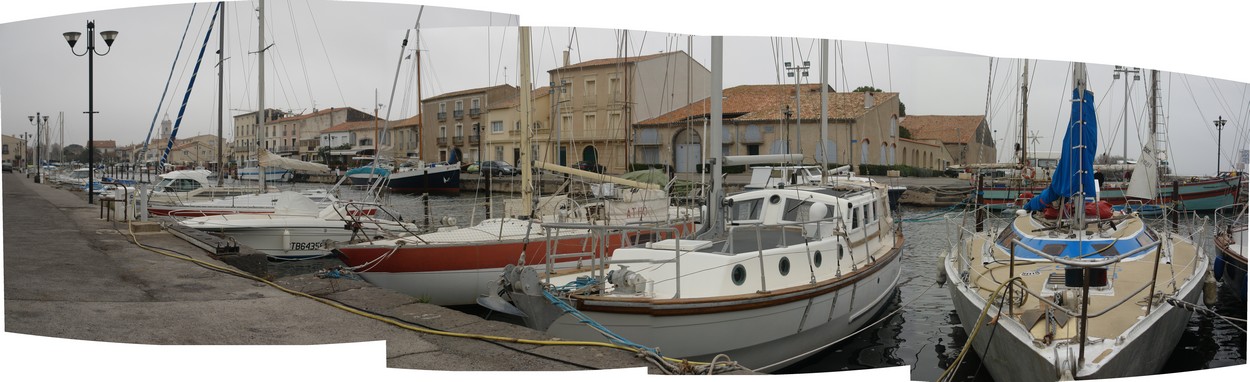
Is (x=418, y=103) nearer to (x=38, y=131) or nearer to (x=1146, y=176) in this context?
(x=38, y=131)

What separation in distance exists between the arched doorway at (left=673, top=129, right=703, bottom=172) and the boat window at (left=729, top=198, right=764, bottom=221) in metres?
1.01

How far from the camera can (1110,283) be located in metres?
7.81

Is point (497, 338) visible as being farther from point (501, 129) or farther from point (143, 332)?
point (501, 129)

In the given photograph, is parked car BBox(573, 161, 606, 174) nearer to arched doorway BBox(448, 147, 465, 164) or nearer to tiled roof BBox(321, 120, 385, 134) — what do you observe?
tiled roof BBox(321, 120, 385, 134)

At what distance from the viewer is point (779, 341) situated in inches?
348

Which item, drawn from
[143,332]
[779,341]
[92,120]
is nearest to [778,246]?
[779,341]

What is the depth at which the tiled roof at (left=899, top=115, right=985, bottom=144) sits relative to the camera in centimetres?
912

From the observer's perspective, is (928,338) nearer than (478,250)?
Yes

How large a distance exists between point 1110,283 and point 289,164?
17.2 meters

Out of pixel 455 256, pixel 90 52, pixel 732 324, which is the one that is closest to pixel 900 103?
pixel 732 324

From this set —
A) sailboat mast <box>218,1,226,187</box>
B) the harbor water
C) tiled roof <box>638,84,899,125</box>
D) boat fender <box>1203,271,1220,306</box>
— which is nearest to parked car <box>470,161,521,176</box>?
the harbor water

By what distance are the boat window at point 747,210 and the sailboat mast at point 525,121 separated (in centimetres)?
261

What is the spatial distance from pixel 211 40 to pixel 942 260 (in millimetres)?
8909

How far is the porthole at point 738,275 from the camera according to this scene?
27.4 ft
